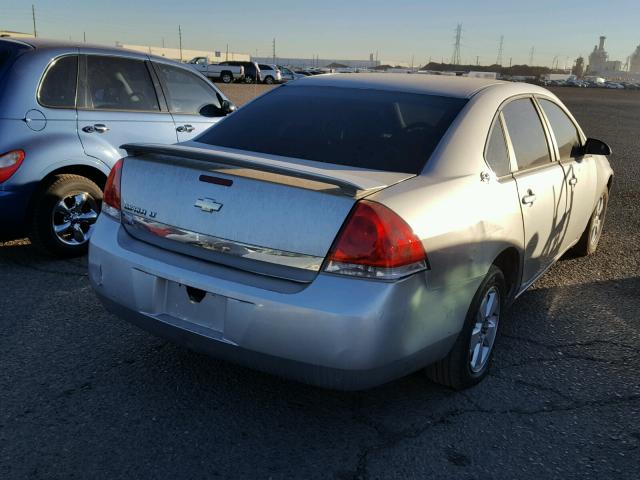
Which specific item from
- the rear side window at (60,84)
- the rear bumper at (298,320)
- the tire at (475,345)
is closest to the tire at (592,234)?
the tire at (475,345)

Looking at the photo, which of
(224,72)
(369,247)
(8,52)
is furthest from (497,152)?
(224,72)

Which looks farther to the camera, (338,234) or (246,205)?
(246,205)

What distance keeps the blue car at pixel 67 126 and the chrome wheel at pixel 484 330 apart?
3.46 meters

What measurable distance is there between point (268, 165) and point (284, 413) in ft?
3.85

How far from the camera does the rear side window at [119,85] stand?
5.53 m

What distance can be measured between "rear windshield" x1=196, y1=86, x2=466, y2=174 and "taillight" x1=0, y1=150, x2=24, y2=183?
1.88m

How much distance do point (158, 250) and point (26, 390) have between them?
986 mm

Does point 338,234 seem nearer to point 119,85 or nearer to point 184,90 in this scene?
point 119,85

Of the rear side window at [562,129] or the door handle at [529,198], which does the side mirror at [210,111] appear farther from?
the door handle at [529,198]

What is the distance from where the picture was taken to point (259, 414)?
9.88 ft

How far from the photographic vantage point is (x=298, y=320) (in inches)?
99.2

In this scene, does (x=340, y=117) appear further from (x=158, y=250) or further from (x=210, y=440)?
(x=210, y=440)

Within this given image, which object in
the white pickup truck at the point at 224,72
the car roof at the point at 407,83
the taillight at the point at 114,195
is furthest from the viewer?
the white pickup truck at the point at 224,72

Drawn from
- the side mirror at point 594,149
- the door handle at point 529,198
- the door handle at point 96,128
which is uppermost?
the side mirror at point 594,149
